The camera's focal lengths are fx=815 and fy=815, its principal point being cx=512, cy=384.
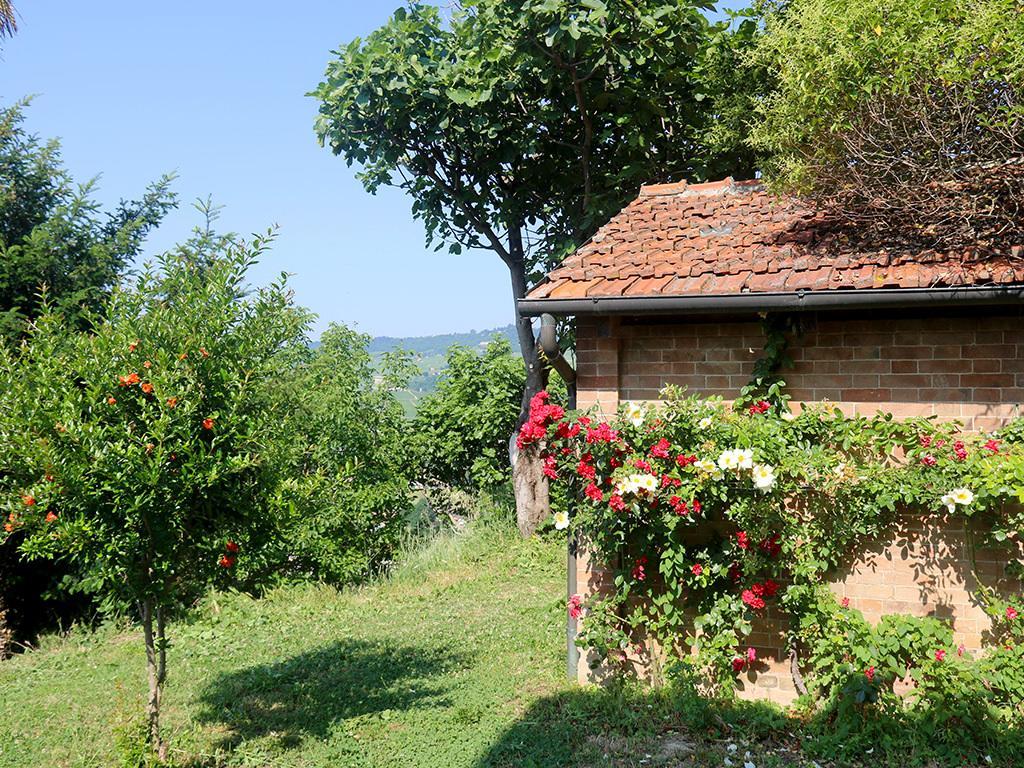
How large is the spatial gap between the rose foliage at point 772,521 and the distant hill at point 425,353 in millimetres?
7986

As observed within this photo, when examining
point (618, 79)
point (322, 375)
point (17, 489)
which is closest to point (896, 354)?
point (17, 489)

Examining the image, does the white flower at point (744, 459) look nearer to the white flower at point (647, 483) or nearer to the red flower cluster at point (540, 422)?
the white flower at point (647, 483)

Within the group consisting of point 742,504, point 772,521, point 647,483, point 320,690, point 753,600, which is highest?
point 647,483

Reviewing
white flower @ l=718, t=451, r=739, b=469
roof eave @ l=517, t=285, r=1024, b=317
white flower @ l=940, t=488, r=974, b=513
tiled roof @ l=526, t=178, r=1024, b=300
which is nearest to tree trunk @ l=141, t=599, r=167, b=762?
roof eave @ l=517, t=285, r=1024, b=317

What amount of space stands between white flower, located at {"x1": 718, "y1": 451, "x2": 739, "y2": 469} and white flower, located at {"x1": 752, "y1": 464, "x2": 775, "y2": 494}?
0.44ft

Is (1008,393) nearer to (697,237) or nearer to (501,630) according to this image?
(697,237)

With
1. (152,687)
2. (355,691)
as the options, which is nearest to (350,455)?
(355,691)

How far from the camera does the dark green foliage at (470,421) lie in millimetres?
13070

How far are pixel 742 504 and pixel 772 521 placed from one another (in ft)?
0.81

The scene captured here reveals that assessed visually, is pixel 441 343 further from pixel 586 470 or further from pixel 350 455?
pixel 586 470

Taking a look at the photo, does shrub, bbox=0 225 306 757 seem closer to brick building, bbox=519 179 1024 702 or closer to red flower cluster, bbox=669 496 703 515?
brick building, bbox=519 179 1024 702

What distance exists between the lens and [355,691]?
6.44m

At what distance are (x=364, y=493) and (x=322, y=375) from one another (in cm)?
193

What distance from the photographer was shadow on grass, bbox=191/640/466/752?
5.83m
